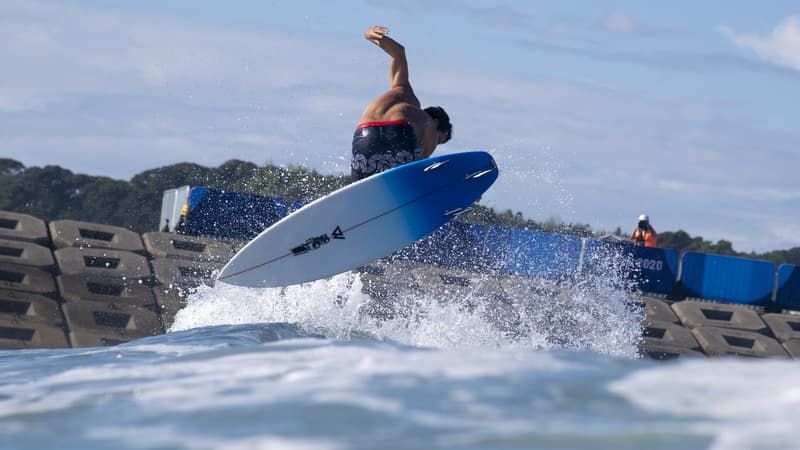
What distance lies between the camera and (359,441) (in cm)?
273

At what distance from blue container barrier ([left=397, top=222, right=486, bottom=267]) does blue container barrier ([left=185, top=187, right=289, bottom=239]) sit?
1.93 m

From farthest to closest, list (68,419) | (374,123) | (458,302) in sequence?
(458,302)
(374,123)
(68,419)

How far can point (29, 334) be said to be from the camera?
968 cm

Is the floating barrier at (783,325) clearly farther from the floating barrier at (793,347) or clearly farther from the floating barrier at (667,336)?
the floating barrier at (667,336)

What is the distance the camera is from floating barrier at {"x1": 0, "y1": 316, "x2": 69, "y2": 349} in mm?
9562

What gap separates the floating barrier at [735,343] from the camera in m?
12.3

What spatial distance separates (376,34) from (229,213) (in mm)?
7109

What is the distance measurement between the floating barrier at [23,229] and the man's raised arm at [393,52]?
5.70m

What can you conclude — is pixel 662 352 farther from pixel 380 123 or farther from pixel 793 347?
Answer: pixel 380 123

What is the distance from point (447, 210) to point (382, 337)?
1190 millimetres

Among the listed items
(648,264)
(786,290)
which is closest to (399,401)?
(648,264)

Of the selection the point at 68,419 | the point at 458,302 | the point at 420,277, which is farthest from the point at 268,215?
the point at 68,419

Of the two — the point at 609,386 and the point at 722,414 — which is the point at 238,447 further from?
the point at 722,414

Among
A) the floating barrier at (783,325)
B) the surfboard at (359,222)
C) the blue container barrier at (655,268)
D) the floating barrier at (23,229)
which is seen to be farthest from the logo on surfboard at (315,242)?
the blue container barrier at (655,268)
